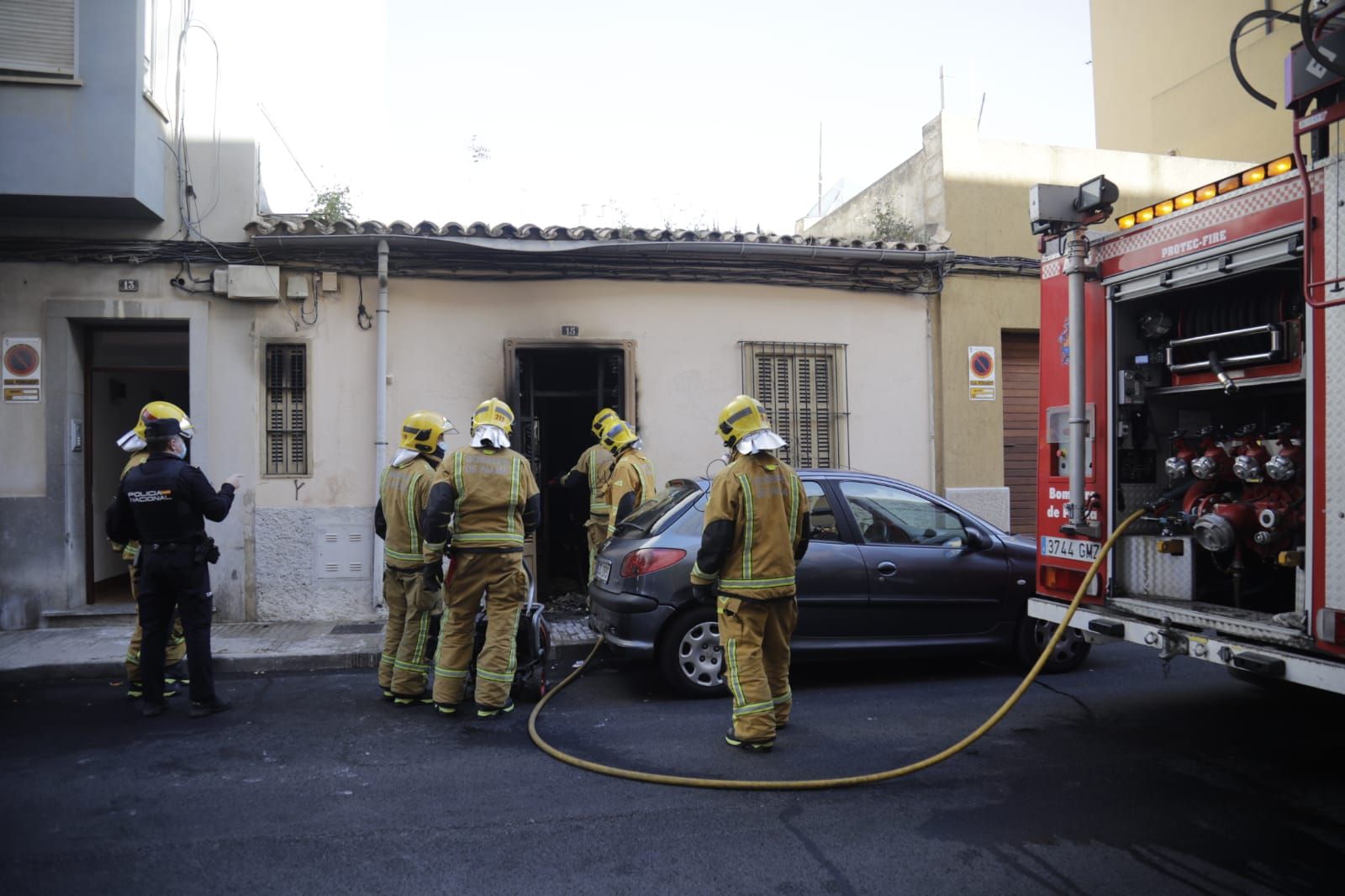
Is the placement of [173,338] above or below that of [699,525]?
above

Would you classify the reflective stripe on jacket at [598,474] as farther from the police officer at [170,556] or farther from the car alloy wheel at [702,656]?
the police officer at [170,556]

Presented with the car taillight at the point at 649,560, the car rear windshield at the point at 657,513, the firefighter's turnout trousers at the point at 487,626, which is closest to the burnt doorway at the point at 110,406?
the firefighter's turnout trousers at the point at 487,626

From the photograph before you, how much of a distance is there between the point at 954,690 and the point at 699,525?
6.72 ft

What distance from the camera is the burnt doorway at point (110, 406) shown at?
8.76 meters

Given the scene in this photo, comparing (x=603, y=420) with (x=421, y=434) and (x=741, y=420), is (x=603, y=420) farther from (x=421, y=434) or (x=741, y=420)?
(x=741, y=420)

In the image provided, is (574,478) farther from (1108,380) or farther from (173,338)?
(1108,380)

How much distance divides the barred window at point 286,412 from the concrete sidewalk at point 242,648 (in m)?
1.56

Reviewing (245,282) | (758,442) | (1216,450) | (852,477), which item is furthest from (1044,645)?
(245,282)

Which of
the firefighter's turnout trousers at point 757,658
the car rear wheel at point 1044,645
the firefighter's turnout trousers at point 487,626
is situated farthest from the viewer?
the car rear wheel at point 1044,645

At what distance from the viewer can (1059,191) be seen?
4875 millimetres

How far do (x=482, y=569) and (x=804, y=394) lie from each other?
5119 millimetres

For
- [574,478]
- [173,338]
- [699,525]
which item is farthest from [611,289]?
[173,338]

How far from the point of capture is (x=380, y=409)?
8703 millimetres

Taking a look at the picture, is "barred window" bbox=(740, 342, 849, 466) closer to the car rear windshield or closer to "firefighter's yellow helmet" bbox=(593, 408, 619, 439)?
"firefighter's yellow helmet" bbox=(593, 408, 619, 439)
